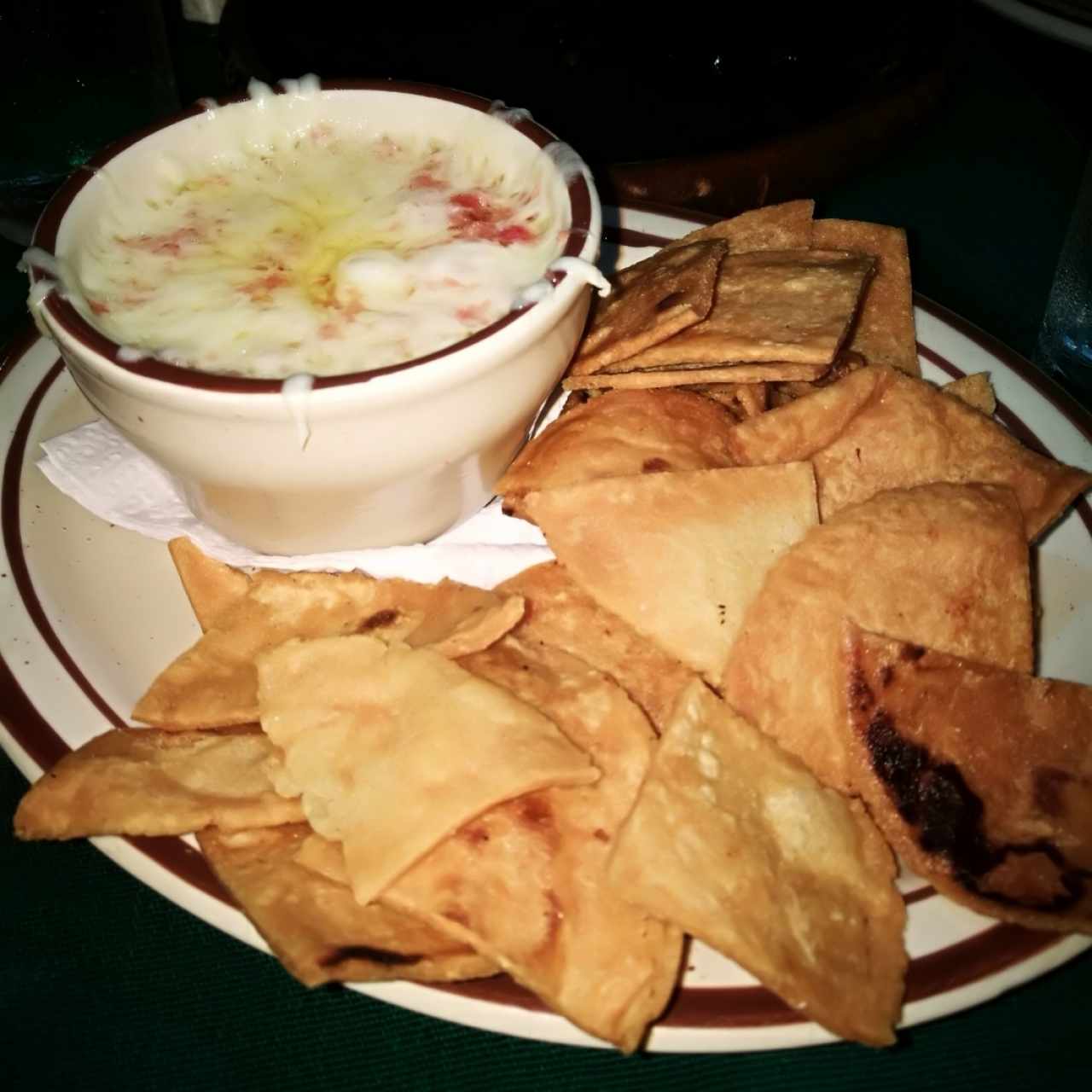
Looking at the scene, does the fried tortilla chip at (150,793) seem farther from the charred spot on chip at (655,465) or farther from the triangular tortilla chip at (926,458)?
the triangular tortilla chip at (926,458)

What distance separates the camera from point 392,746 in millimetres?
1182

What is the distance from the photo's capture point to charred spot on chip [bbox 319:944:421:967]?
3.40 ft

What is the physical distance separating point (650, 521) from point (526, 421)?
25cm

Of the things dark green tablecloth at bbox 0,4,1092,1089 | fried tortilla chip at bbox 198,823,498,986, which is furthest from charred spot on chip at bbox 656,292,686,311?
dark green tablecloth at bbox 0,4,1092,1089

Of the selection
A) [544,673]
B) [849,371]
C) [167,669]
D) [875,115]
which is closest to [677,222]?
[875,115]

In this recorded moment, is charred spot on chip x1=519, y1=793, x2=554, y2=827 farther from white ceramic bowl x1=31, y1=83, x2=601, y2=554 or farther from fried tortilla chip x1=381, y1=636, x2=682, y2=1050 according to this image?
white ceramic bowl x1=31, y1=83, x2=601, y2=554

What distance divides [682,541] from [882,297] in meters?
0.76

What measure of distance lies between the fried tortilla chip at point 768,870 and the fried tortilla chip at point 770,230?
3.15ft

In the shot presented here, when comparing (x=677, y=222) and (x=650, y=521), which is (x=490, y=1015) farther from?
(x=677, y=222)

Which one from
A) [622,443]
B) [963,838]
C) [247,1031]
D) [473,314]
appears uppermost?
[473,314]

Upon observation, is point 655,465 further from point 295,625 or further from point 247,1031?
point 247,1031

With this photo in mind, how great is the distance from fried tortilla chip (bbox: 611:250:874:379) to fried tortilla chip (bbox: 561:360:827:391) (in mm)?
10

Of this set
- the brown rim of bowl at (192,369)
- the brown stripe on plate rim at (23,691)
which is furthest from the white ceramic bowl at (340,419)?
the brown stripe on plate rim at (23,691)

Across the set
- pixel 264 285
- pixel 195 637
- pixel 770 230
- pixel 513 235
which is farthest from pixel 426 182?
pixel 195 637
